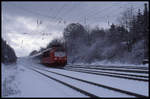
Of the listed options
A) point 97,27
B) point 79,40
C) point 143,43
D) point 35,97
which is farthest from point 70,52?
point 35,97

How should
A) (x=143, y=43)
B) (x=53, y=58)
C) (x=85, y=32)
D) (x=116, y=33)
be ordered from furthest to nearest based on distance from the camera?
(x=85, y=32) → (x=116, y=33) → (x=143, y=43) → (x=53, y=58)

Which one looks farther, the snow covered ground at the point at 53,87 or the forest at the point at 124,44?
the forest at the point at 124,44

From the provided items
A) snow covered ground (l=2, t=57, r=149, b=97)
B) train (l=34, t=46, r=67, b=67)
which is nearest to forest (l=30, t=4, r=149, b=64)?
train (l=34, t=46, r=67, b=67)

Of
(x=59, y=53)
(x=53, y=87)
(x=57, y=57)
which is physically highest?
(x=59, y=53)

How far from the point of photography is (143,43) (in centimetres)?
4753

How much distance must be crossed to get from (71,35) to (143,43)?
49612mm

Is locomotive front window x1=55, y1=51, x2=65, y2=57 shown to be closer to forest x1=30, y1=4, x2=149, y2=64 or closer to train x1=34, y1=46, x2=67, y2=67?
train x1=34, y1=46, x2=67, y2=67

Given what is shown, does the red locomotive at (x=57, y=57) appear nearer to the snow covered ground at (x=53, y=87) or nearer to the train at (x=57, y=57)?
the train at (x=57, y=57)

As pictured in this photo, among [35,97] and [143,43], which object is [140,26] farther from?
[35,97]

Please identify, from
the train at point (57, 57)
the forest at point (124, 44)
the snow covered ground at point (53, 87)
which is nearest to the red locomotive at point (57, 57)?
the train at point (57, 57)

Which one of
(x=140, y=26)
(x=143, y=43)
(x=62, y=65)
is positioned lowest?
(x=62, y=65)

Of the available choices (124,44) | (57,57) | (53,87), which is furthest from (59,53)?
(53,87)

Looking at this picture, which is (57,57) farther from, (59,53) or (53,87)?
(53,87)

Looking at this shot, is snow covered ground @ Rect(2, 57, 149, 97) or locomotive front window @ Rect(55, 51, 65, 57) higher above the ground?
locomotive front window @ Rect(55, 51, 65, 57)
